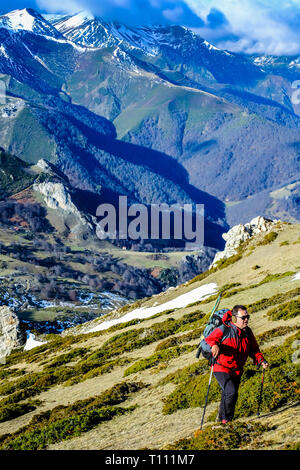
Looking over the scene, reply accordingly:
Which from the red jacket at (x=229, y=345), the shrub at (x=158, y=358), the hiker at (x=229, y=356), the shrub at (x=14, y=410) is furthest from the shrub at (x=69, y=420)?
the red jacket at (x=229, y=345)

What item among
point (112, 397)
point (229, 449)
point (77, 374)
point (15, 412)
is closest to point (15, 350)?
point (77, 374)

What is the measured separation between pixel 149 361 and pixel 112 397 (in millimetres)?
5901

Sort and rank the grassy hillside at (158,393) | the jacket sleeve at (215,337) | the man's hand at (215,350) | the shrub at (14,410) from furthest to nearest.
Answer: the shrub at (14,410) < the grassy hillside at (158,393) < the jacket sleeve at (215,337) < the man's hand at (215,350)

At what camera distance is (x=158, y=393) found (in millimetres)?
24375

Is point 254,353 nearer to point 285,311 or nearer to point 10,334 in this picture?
point 285,311

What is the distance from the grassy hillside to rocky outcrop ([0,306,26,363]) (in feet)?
77.2

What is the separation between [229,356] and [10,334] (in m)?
62.1

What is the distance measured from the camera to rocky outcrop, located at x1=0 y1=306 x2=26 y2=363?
71188 mm

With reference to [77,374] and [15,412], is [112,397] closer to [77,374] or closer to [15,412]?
[15,412]

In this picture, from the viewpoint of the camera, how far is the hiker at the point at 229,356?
1709 centimetres

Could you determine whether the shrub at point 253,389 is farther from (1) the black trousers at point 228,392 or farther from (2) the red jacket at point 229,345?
(2) the red jacket at point 229,345

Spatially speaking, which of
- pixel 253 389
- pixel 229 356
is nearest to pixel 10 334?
pixel 253 389

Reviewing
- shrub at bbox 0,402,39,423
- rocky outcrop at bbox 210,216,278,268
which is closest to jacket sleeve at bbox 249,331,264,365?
shrub at bbox 0,402,39,423
